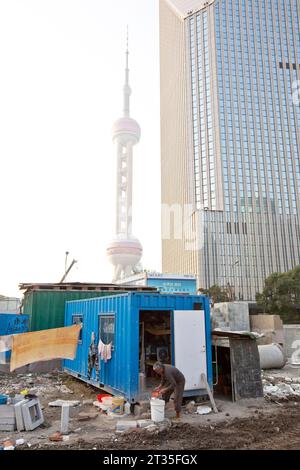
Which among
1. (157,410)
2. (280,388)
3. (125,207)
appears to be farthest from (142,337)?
(125,207)

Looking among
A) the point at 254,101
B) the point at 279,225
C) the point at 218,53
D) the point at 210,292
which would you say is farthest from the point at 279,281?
the point at 218,53

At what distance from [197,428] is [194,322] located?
10.9 ft

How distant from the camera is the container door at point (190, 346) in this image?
10.3m

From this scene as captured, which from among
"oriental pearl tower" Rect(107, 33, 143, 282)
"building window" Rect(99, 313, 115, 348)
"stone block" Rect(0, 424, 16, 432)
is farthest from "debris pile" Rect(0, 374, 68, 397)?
"oriental pearl tower" Rect(107, 33, 143, 282)

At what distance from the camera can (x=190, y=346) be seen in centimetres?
1055

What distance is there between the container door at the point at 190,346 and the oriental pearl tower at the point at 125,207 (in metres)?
96.9

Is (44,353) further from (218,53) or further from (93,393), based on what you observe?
(218,53)

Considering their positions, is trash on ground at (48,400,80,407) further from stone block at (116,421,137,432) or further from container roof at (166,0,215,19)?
container roof at (166,0,215,19)

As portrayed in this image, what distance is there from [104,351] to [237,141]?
8933 centimetres

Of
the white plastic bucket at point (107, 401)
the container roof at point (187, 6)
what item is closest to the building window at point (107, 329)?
the white plastic bucket at point (107, 401)

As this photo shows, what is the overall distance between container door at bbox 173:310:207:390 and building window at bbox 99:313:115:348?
6.38 ft

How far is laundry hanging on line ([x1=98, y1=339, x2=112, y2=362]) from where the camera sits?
10.7 meters

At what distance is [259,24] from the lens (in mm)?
102375

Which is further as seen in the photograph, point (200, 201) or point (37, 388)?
point (200, 201)
